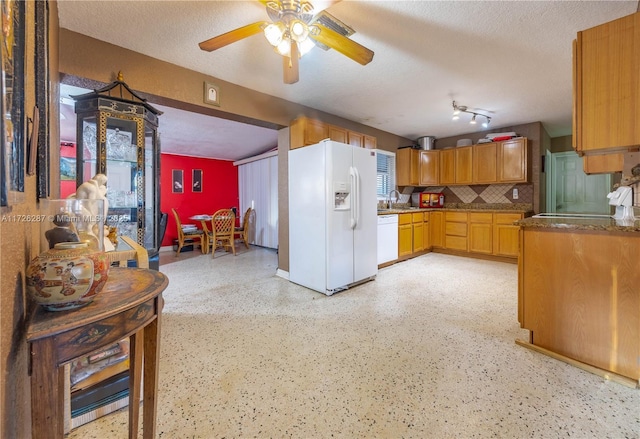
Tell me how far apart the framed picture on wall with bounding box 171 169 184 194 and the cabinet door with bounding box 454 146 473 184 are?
235 inches

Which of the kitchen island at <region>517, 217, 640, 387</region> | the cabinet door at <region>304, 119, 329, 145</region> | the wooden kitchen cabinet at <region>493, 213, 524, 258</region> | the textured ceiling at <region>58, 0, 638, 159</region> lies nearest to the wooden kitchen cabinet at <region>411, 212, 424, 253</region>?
the wooden kitchen cabinet at <region>493, 213, 524, 258</region>

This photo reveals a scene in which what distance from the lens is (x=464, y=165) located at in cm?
504

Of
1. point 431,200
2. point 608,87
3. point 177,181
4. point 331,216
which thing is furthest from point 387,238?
point 177,181

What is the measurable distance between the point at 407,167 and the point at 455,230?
1483 millimetres

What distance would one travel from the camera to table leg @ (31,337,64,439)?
626 mm

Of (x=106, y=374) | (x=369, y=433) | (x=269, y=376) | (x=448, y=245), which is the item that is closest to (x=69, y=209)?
(x=106, y=374)

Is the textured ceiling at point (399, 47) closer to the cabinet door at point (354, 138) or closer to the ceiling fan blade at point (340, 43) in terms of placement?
the ceiling fan blade at point (340, 43)

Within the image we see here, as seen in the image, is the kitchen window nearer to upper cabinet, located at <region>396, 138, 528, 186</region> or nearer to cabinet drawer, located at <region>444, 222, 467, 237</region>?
upper cabinet, located at <region>396, 138, 528, 186</region>

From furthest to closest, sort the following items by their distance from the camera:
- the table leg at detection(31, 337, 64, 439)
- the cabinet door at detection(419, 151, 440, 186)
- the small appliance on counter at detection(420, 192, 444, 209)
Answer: the small appliance on counter at detection(420, 192, 444, 209) → the cabinet door at detection(419, 151, 440, 186) → the table leg at detection(31, 337, 64, 439)

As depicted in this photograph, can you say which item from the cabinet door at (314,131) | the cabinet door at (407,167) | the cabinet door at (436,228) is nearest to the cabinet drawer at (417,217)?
the cabinet door at (436,228)

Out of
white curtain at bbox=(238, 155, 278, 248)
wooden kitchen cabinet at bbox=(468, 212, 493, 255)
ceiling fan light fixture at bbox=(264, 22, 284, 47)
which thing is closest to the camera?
ceiling fan light fixture at bbox=(264, 22, 284, 47)

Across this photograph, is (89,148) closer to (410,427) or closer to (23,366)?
(23,366)

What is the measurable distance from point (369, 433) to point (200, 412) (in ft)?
2.70

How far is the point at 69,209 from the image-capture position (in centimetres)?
99
